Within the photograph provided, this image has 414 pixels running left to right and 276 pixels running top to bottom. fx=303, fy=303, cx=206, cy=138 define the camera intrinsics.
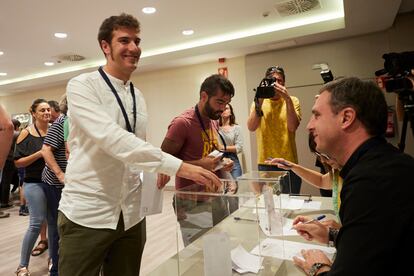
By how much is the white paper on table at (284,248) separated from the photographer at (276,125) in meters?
1.16

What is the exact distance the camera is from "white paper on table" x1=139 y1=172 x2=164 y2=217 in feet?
4.12

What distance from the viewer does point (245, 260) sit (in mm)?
1075

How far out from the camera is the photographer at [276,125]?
2.41m

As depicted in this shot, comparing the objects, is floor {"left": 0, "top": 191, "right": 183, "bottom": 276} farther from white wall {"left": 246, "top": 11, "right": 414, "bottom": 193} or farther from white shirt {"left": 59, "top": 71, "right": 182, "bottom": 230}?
white wall {"left": 246, "top": 11, "right": 414, "bottom": 193}

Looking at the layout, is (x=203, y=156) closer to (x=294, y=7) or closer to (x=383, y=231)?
Result: (x=383, y=231)

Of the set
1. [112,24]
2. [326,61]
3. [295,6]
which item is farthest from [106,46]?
[326,61]

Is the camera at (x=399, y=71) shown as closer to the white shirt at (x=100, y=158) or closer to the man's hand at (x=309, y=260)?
the man's hand at (x=309, y=260)

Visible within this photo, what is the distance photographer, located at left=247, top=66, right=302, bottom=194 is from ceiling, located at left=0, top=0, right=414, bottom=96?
1.60m

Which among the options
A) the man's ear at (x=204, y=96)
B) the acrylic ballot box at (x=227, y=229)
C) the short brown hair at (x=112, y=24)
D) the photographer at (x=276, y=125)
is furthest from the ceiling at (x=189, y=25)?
the acrylic ballot box at (x=227, y=229)

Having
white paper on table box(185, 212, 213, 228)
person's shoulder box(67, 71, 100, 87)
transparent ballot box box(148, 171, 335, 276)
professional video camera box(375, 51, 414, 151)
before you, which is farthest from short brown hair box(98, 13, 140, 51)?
professional video camera box(375, 51, 414, 151)

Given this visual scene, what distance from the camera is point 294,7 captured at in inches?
155

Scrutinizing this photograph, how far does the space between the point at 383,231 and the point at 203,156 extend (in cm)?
112

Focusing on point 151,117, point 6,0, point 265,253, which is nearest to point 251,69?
point 151,117

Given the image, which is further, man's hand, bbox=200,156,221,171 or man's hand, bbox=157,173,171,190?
man's hand, bbox=200,156,221,171
